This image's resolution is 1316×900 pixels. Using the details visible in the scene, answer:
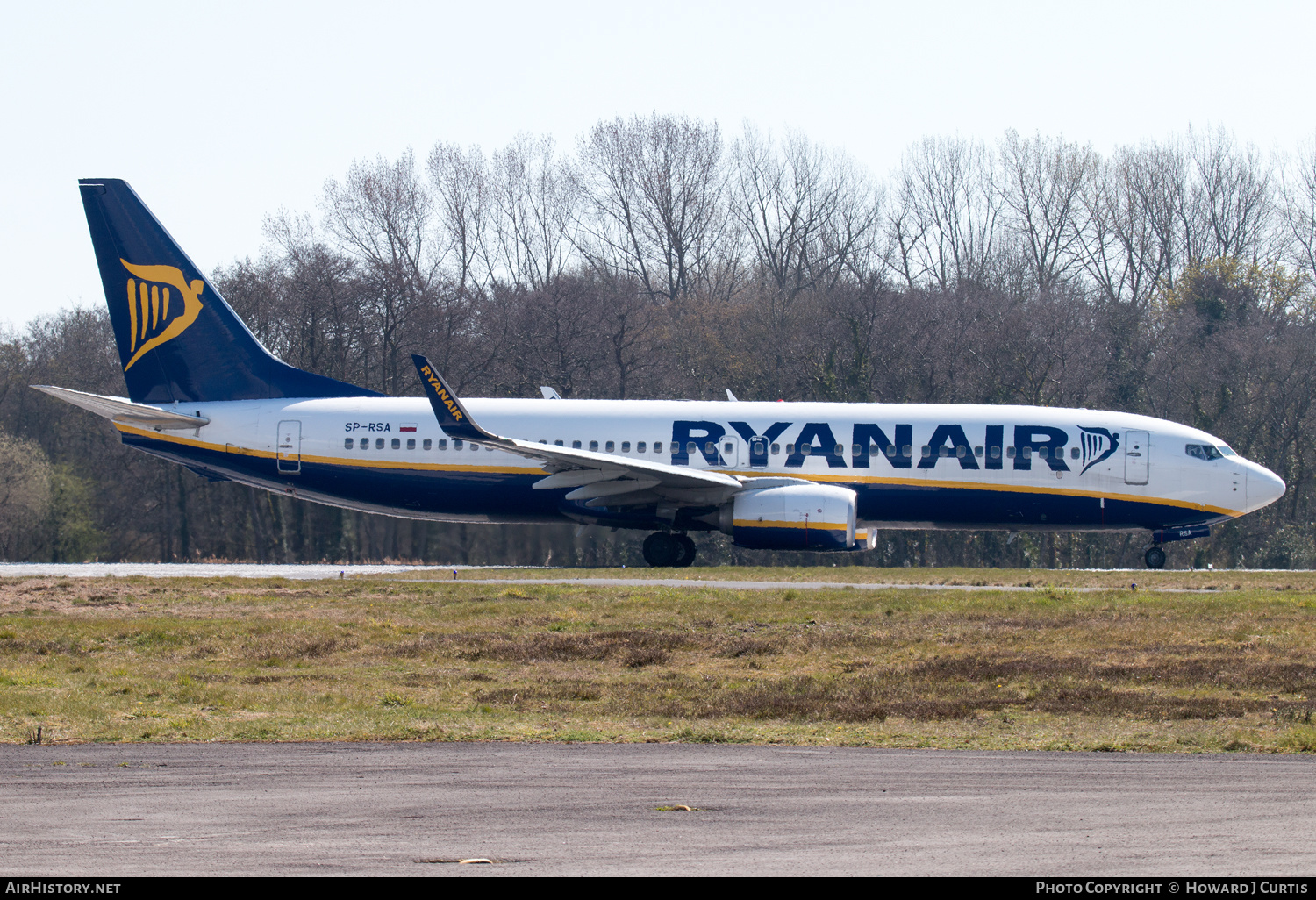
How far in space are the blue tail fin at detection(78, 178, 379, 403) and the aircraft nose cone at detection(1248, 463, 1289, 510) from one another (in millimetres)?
19903

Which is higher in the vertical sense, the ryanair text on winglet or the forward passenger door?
the ryanair text on winglet

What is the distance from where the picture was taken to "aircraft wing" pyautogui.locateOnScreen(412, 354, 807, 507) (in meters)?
27.9

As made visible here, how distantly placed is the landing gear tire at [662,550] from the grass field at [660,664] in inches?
224

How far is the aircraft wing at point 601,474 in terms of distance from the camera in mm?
27875

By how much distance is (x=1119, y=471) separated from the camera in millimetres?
30328

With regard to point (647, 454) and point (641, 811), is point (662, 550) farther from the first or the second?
point (641, 811)

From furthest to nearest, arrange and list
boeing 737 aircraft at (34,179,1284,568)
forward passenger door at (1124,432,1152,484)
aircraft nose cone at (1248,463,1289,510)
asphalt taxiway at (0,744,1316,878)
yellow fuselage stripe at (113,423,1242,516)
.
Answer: aircraft nose cone at (1248,463,1289,510)
forward passenger door at (1124,432,1152,484)
yellow fuselage stripe at (113,423,1242,516)
boeing 737 aircraft at (34,179,1284,568)
asphalt taxiway at (0,744,1316,878)

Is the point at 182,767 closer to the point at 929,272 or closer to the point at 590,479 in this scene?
the point at 590,479

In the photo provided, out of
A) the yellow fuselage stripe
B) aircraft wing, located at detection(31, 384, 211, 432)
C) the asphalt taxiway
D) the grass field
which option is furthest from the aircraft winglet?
the asphalt taxiway

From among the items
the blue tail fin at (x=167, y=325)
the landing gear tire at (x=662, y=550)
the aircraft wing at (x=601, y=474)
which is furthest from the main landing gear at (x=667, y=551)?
the blue tail fin at (x=167, y=325)

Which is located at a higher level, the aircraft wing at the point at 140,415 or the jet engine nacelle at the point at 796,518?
the aircraft wing at the point at 140,415

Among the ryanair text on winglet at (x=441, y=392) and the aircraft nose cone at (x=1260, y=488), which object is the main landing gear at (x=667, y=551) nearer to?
the ryanair text on winglet at (x=441, y=392)

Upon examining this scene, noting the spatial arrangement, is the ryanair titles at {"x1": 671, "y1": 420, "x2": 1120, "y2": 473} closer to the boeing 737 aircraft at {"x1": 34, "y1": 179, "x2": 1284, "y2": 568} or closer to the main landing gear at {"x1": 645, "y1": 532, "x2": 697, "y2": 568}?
the boeing 737 aircraft at {"x1": 34, "y1": 179, "x2": 1284, "y2": 568}

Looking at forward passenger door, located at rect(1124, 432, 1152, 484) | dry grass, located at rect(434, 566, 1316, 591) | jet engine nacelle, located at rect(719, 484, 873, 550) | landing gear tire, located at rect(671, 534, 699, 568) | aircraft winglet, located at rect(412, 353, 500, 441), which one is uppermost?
aircraft winglet, located at rect(412, 353, 500, 441)
